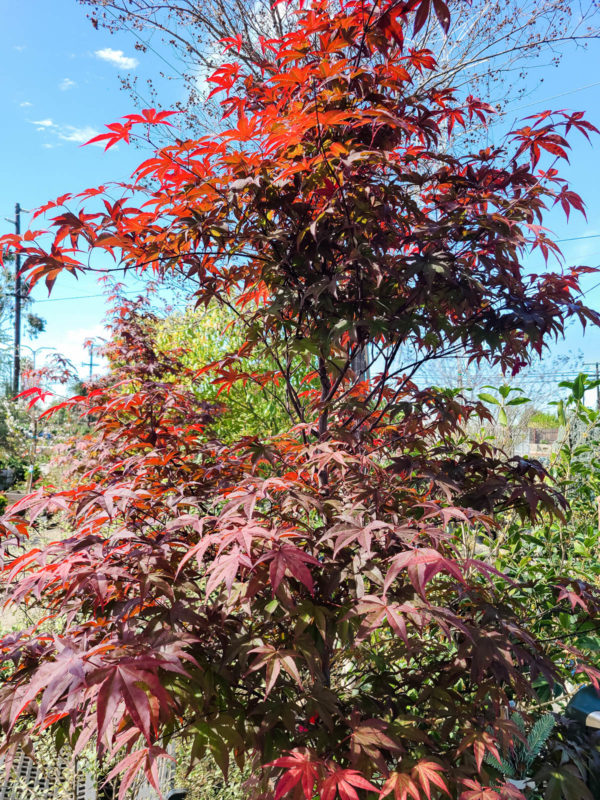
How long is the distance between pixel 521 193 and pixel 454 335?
1.73 ft

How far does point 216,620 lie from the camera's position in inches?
55.3

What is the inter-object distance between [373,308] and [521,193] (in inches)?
25.0

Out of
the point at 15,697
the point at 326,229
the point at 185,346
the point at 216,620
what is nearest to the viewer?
the point at 15,697

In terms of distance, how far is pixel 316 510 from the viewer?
5.49 ft

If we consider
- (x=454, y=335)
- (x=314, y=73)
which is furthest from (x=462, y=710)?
(x=314, y=73)

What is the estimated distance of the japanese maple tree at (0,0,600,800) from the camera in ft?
3.91

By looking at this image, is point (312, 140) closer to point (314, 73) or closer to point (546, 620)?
point (314, 73)

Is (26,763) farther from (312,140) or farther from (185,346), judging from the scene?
(185,346)

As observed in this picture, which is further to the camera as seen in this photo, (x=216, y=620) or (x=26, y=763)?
(x=26, y=763)

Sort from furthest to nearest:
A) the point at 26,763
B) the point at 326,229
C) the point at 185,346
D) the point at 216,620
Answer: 1. the point at 185,346
2. the point at 26,763
3. the point at 326,229
4. the point at 216,620

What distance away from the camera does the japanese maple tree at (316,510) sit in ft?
3.91

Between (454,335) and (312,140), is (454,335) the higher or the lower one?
the lower one

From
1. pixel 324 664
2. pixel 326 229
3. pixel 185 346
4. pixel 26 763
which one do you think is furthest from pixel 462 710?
pixel 185 346

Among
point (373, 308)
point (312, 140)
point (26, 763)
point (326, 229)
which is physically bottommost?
point (26, 763)
